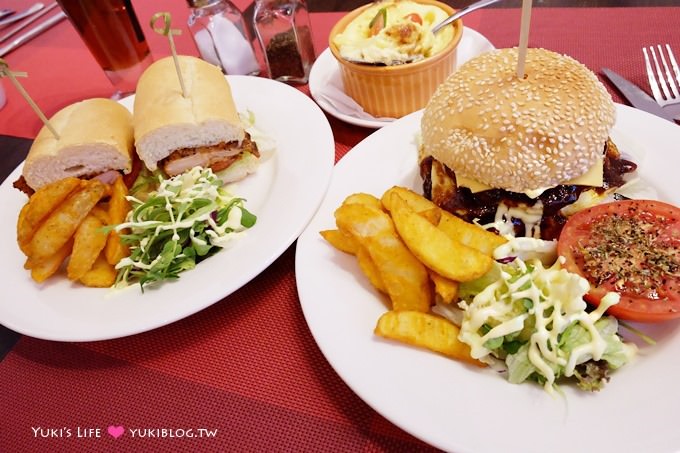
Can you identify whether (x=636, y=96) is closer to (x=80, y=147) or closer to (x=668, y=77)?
(x=668, y=77)

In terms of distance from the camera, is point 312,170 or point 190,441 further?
point 312,170

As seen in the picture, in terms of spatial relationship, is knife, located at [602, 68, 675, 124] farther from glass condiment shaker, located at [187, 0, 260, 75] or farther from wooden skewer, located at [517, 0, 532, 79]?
glass condiment shaker, located at [187, 0, 260, 75]

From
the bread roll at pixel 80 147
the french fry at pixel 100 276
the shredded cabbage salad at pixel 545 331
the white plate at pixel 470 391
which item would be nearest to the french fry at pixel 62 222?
the french fry at pixel 100 276

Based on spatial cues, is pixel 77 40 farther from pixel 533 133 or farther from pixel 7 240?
pixel 533 133

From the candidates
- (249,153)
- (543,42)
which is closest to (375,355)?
(249,153)

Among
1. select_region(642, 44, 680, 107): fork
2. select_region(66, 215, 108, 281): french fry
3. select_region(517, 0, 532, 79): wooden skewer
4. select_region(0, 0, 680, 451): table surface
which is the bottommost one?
select_region(0, 0, 680, 451): table surface

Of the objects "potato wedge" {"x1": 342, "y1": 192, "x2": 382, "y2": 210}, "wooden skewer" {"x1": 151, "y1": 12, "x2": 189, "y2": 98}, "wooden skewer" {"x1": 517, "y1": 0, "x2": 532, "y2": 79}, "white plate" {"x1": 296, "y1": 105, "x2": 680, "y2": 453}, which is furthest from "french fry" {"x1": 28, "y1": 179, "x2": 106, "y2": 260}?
"wooden skewer" {"x1": 517, "y1": 0, "x2": 532, "y2": 79}
